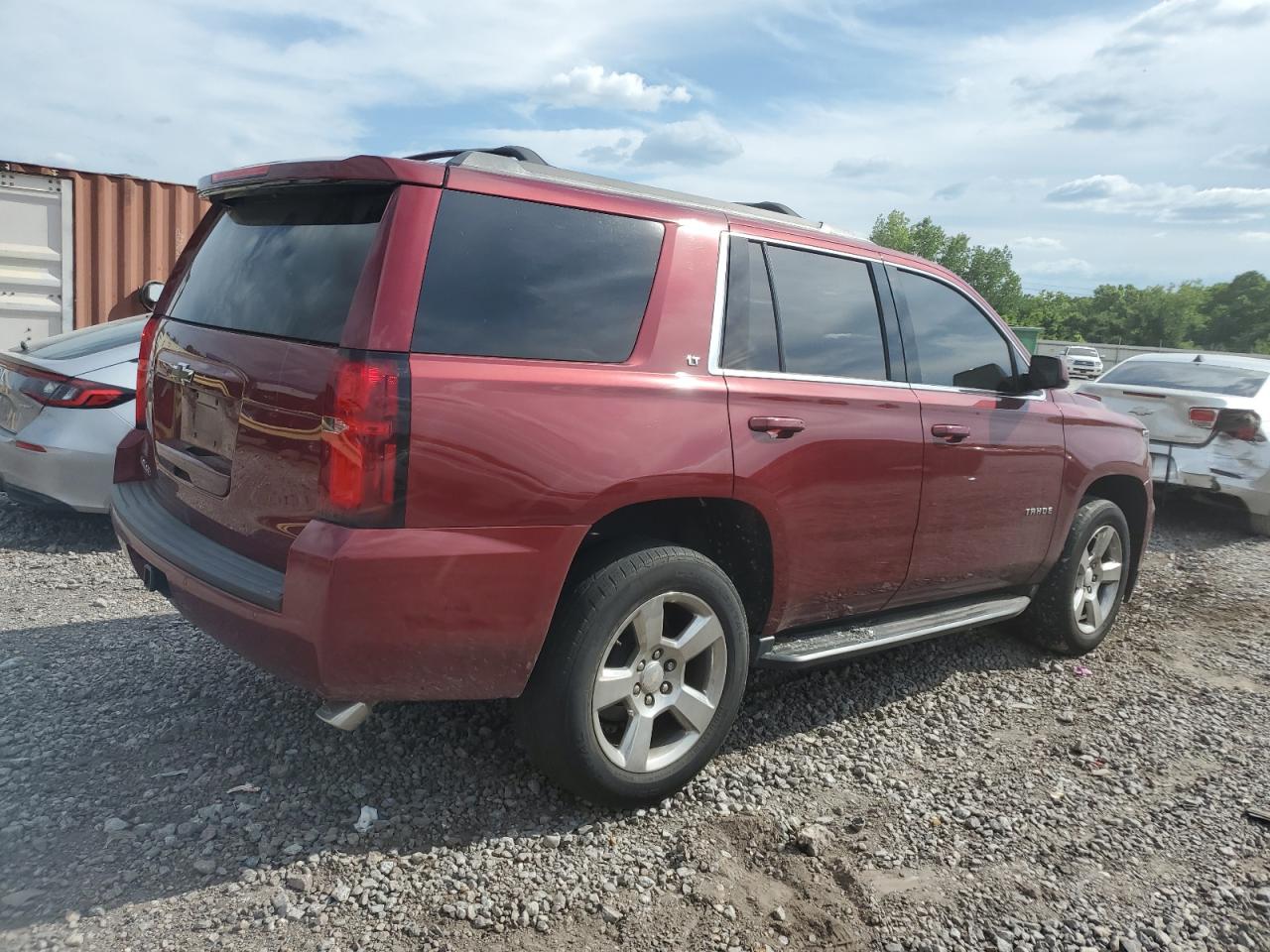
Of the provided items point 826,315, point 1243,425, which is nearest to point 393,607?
point 826,315

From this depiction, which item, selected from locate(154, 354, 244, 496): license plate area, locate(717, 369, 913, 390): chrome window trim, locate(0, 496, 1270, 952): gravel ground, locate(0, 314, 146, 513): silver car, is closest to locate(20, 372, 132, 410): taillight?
locate(0, 314, 146, 513): silver car

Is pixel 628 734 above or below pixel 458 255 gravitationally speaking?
below

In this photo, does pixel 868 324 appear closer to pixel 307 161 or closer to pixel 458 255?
pixel 458 255

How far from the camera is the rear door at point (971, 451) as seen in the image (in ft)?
12.8

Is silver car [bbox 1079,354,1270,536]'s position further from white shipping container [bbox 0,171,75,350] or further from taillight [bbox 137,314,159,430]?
white shipping container [bbox 0,171,75,350]

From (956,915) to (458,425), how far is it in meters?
1.91

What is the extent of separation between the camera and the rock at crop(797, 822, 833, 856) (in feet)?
9.71

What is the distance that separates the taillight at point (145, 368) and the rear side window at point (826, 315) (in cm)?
222

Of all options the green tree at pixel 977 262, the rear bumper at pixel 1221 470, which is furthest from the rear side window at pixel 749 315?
the green tree at pixel 977 262

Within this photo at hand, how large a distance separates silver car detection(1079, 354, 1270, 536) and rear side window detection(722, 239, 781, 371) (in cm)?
587

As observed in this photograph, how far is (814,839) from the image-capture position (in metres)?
2.99

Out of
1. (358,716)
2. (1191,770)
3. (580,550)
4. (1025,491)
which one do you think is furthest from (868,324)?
(358,716)

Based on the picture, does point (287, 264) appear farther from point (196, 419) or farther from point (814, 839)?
point (814, 839)

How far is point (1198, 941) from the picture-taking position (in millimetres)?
2656
